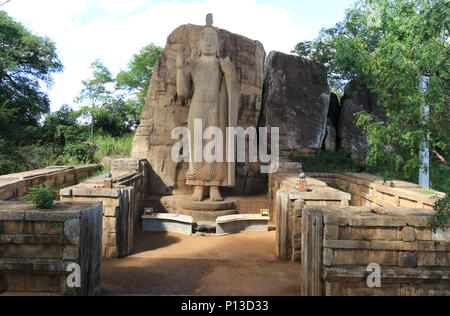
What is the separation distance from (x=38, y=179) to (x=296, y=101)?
8.14m

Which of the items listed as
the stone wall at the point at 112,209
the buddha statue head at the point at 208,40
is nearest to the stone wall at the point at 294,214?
the stone wall at the point at 112,209

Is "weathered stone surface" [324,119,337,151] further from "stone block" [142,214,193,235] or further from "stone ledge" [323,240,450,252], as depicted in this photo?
"stone ledge" [323,240,450,252]

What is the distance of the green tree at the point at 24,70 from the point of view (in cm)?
1189

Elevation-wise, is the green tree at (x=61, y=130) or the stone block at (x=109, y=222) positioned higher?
the green tree at (x=61, y=130)

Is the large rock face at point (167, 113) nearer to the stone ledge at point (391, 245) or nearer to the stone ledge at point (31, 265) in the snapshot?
the stone ledge at point (31, 265)

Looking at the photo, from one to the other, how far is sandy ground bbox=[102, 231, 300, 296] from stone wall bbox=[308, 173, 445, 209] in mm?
2116

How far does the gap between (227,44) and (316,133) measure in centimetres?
449

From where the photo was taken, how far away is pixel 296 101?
37.4ft

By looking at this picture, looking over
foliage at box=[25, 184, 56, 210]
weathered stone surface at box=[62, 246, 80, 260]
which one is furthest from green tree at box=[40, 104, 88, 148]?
weathered stone surface at box=[62, 246, 80, 260]

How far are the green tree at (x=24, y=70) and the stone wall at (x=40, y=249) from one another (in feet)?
30.4

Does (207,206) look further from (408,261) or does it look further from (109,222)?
(408,261)

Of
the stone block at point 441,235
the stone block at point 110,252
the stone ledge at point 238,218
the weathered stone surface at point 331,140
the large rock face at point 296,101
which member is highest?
the large rock face at point 296,101

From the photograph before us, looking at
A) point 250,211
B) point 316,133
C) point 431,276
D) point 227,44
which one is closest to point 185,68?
point 227,44

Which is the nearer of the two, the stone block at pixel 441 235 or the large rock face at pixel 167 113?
the stone block at pixel 441 235
